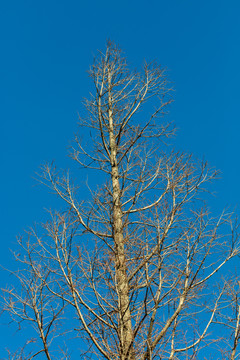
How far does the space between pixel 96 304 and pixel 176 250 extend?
1.21 meters

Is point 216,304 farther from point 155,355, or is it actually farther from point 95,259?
point 95,259

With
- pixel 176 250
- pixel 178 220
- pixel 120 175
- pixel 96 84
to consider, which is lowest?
pixel 176 250

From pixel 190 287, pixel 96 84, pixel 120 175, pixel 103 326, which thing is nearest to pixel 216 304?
pixel 190 287

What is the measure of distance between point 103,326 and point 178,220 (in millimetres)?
1837

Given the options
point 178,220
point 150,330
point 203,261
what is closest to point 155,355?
point 150,330

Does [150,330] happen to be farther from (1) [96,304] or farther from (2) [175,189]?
(2) [175,189]

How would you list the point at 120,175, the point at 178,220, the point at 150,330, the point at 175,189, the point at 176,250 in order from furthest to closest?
the point at 120,175, the point at 175,189, the point at 178,220, the point at 176,250, the point at 150,330

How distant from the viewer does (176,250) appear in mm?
5891

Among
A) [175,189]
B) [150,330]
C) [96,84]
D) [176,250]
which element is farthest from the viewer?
[96,84]

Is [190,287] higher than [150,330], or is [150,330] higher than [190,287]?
[190,287]

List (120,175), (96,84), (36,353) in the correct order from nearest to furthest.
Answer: (36,353), (120,175), (96,84)

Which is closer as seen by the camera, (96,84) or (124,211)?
(124,211)

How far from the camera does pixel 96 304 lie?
5719 mm

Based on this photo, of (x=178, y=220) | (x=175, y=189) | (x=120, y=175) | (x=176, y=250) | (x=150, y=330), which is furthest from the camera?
(x=120, y=175)
